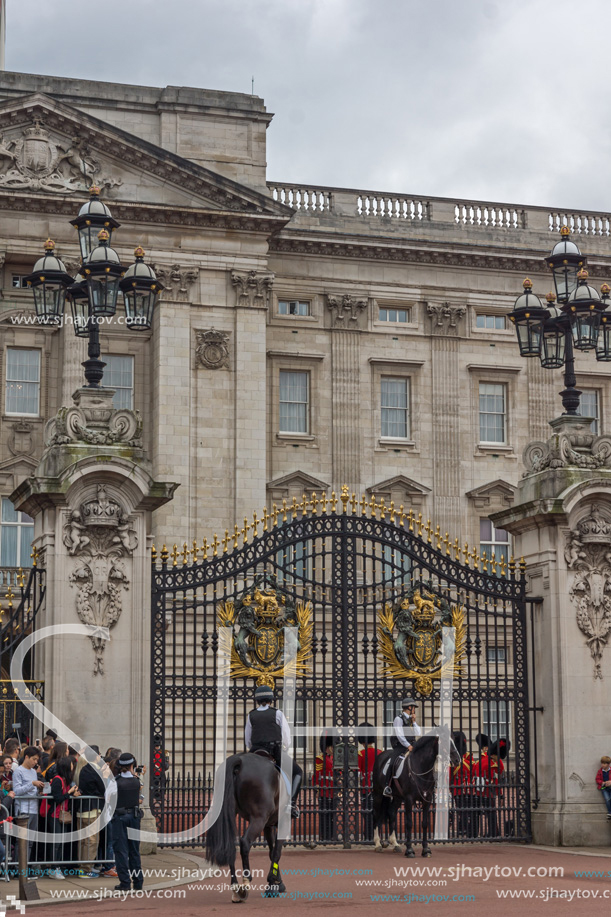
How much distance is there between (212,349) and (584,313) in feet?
87.7

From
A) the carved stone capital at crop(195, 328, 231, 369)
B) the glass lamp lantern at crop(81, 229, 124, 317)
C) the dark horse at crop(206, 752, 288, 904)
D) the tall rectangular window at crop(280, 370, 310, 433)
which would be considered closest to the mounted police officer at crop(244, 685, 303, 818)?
the dark horse at crop(206, 752, 288, 904)

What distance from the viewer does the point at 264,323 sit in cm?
4759

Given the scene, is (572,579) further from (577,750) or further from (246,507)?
(246,507)

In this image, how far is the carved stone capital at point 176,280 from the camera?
4688 cm

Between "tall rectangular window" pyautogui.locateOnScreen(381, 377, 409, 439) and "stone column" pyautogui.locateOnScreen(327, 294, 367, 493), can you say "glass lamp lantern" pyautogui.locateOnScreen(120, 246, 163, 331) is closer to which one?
"stone column" pyautogui.locateOnScreen(327, 294, 367, 493)

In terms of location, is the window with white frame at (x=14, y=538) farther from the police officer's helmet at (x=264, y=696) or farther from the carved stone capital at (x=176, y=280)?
the police officer's helmet at (x=264, y=696)

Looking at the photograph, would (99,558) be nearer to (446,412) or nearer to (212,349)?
(212,349)

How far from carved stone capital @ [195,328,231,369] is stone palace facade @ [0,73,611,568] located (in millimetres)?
63

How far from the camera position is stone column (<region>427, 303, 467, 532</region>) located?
163 ft

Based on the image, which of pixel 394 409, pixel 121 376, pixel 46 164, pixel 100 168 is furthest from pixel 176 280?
pixel 394 409

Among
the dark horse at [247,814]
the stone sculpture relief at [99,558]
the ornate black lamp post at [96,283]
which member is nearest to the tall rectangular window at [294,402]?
the ornate black lamp post at [96,283]

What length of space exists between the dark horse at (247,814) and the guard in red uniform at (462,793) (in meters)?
5.49

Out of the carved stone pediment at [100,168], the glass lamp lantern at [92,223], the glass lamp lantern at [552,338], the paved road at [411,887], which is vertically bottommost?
the paved road at [411,887]

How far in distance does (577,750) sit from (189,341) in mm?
28193
